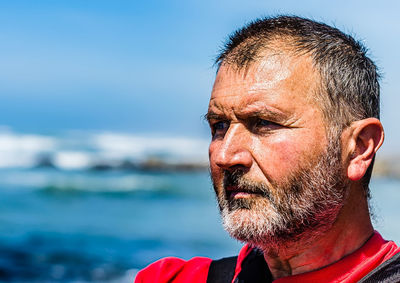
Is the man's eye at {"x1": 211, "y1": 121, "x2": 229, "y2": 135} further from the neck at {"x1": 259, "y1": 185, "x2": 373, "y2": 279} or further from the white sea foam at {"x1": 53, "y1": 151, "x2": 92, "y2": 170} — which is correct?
the white sea foam at {"x1": 53, "y1": 151, "x2": 92, "y2": 170}

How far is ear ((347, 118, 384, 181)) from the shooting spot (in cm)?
209

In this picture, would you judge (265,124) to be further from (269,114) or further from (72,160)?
(72,160)

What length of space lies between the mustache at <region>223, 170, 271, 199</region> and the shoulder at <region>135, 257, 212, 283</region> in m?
0.45

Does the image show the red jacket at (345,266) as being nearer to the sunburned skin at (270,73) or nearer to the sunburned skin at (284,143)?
the sunburned skin at (284,143)

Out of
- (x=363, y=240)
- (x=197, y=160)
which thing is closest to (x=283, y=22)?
(x=363, y=240)

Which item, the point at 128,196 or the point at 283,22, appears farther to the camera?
the point at 128,196

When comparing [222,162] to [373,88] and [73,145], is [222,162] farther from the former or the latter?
[73,145]

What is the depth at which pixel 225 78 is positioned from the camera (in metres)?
2.22

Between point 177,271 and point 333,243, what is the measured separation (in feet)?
2.14

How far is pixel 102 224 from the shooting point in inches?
512

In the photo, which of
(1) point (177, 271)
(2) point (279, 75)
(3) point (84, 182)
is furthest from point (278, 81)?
(3) point (84, 182)

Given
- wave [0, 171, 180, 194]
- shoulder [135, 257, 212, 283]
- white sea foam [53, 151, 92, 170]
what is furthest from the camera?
white sea foam [53, 151, 92, 170]

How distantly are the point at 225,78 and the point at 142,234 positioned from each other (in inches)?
395

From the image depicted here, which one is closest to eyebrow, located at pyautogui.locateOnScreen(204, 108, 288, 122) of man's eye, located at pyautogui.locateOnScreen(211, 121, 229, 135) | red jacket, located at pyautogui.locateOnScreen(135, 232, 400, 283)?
man's eye, located at pyautogui.locateOnScreen(211, 121, 229, 135)
